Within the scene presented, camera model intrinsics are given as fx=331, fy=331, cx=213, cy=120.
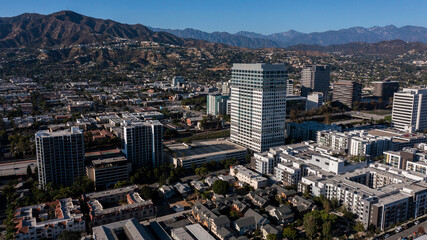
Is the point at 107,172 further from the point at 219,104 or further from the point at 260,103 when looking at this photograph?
the point at 219,104

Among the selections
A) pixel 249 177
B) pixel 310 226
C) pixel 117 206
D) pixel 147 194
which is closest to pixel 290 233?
pixel 310 226

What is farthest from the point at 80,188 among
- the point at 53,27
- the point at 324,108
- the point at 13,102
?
the point at 53,27

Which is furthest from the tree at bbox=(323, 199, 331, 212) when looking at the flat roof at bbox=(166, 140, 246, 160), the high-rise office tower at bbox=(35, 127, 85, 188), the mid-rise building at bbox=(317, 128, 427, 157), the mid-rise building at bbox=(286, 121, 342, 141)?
the high-rise office tower at bbox=(35, 127, 85, 188)

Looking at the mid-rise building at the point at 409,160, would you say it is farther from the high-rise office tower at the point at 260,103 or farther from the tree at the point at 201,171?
the tree at the point at 201,171

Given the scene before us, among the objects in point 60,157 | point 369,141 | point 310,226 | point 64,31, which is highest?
point 64,31

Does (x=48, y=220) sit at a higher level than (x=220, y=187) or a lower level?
lower

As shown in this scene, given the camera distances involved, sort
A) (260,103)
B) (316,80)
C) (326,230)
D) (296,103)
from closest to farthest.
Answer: (326,230), (260,103), (296,103), (316,80)

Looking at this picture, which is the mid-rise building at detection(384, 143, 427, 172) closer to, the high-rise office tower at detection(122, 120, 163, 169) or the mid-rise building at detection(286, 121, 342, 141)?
the mid-rise building at detection(286, 121, 342, 141)

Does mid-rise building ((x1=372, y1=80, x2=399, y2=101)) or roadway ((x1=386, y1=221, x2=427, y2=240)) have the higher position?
mid-rise building ((x1=372, y1=80, x2=399, y2=101))
